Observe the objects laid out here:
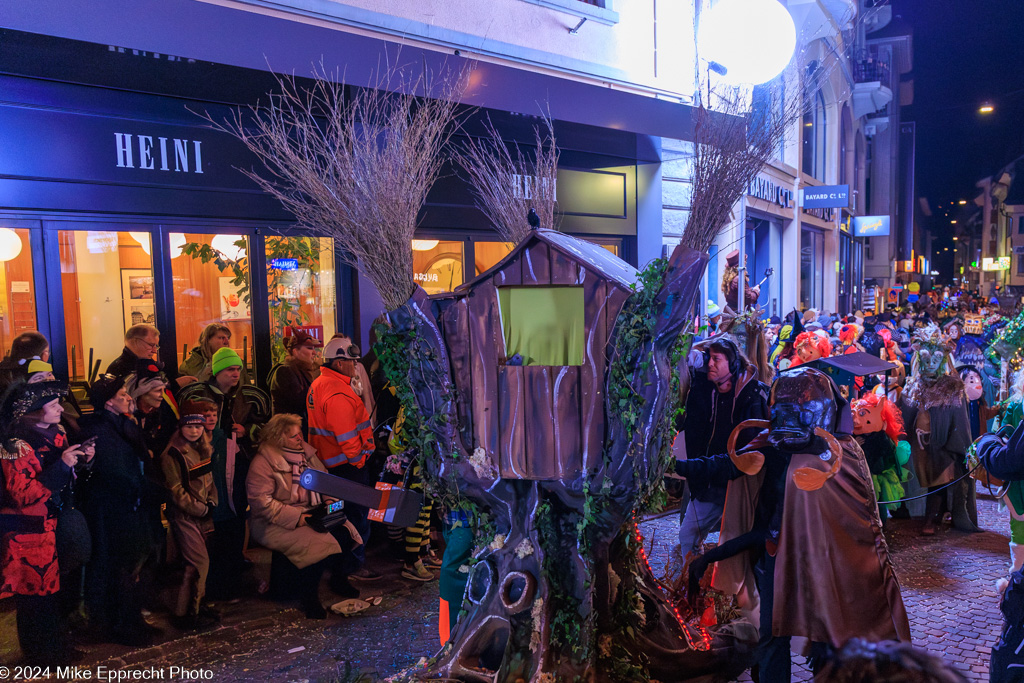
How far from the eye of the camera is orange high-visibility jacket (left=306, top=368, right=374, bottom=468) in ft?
17.7

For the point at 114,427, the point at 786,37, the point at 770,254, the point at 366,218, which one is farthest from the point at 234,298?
the point at 770,254

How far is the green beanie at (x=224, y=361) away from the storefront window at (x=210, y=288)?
1073mm

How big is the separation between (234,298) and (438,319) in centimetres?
434

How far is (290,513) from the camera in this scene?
487cm

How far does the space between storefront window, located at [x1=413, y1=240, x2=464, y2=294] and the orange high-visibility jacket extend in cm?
256

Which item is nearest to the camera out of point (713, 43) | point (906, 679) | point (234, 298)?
point (906, 679)

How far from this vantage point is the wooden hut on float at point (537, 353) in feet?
10.2

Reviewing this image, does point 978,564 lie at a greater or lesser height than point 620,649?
lesser

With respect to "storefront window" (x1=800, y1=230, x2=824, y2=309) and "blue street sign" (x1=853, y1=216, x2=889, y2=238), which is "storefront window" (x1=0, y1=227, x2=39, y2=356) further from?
"blue street sign" (x1=853, y1=216, x2=889, y2=238)

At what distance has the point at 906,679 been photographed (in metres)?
1.53

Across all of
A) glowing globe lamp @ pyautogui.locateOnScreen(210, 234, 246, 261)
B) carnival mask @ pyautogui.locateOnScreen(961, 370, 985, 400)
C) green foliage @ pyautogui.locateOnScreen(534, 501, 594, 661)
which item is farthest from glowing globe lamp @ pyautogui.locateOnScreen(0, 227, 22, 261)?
carnival mask @ pyautogui.locateOnScreen(961, 370, 985, 400)

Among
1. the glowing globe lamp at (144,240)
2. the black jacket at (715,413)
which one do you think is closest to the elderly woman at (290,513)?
the glowing globe lamp at (144,240)

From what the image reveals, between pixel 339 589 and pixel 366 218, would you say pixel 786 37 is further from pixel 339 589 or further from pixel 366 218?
pixel 339 589

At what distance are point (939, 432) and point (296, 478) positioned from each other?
5.48 meters
